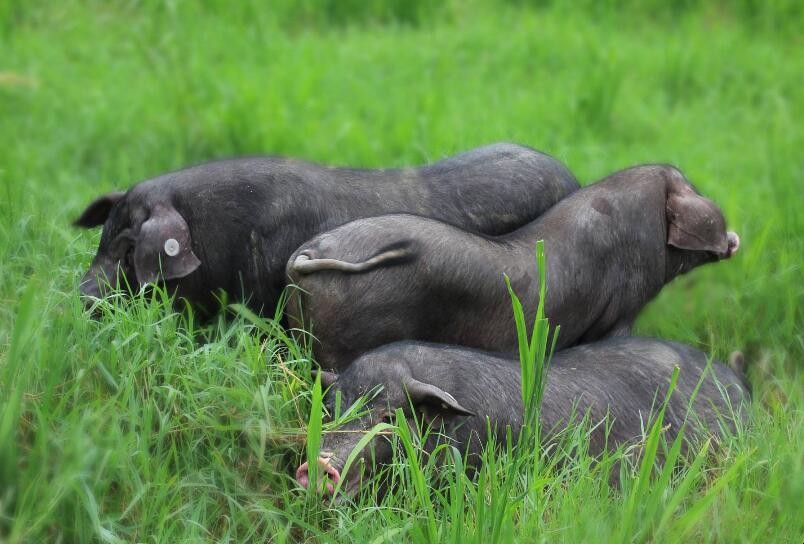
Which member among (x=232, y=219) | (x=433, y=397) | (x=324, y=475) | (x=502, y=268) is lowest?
(x=324, y=475)

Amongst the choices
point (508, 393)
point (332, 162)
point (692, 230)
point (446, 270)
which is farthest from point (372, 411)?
point (332, 162)

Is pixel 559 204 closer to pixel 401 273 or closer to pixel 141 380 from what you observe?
pixel 401 273

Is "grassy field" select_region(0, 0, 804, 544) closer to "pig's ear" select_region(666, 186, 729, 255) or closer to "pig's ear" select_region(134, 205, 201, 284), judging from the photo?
"pig's ear" select_region(134, 205, 201, 284)

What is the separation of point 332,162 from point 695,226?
228cm

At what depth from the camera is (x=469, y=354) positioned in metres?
3.40

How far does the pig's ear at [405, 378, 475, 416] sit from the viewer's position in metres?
3.05

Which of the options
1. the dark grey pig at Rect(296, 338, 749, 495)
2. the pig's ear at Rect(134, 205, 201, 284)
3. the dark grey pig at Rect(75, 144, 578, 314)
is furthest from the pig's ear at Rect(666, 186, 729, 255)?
the pig's ear at Rect(134, 205, 201, 284)

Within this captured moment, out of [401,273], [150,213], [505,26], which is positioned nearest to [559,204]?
[401,273]

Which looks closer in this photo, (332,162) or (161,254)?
(161,254)

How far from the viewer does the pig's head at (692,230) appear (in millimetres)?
4066

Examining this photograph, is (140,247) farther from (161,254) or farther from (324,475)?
(324,475)

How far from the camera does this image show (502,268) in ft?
12.1

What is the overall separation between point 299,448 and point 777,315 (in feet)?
7.01

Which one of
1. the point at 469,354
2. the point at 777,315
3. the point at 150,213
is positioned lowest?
the point at 777,315
